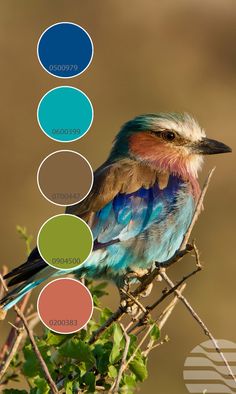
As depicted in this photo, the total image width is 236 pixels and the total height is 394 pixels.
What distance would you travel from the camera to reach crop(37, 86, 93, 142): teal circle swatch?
297cm

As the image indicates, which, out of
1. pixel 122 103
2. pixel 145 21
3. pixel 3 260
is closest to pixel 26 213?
pixel 3 260

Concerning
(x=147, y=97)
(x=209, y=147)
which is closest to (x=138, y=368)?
(x=209, y=147)

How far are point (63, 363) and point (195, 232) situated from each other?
4.86m

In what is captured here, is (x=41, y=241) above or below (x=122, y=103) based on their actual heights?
above

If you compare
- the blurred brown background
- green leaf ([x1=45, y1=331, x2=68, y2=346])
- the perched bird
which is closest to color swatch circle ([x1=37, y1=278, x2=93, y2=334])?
green leaf ([x1=45, y1=331, x2=68, y2=346])

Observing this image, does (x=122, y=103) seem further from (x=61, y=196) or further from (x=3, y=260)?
(x=61, y=196)

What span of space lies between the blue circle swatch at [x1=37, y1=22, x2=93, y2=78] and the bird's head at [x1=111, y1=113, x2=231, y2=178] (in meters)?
0.92

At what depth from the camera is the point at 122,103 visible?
6.77 meters

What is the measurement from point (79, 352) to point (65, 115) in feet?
2.69

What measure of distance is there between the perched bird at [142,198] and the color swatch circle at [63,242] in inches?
7.0

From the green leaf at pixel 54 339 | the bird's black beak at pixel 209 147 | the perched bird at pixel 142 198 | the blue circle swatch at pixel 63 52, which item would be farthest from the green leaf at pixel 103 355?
the bird's black beak at pixel 209 147

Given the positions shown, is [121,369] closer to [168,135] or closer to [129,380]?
[129,380]

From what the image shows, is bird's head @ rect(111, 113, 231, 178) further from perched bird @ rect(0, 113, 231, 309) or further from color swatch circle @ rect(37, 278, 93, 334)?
color swatch circle @ rect(37, 278, 93, 334)

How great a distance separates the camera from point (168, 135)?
402cm
